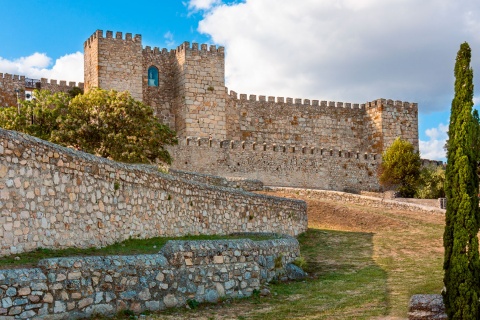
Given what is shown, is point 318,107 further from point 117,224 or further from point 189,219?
point 117,224

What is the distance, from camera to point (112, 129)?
Answer: 100ft

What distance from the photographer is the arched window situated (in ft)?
147

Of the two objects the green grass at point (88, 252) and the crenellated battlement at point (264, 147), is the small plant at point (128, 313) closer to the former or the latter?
the green grass at point (88, 252)

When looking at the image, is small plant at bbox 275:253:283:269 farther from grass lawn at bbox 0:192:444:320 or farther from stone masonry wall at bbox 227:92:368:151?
stone masonry wall at bbox 227:92:368:151

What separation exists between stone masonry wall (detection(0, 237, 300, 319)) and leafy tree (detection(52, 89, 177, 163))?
16.6 m

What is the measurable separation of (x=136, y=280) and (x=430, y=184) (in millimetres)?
32770

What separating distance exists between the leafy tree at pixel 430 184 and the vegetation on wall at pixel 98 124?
16.8 m

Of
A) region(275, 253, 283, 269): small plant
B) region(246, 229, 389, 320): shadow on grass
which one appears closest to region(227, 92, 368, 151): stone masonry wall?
region(246, 229, 389, 320): shadow on grass

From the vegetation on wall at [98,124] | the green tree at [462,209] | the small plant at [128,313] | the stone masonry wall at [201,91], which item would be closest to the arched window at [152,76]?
the stone masonry wall at [201,91]

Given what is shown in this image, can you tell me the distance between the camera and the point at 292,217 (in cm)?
2353

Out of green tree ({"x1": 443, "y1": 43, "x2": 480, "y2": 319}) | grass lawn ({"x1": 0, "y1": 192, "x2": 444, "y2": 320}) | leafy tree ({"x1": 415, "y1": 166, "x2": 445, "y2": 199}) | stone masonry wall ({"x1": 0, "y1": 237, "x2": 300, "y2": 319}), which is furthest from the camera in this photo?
leafy tree ({"x1": 415, "y1": 166, "x2": 445, "y2": 199})

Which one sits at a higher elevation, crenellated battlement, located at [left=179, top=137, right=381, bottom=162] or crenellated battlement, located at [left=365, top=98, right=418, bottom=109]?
crenellated battlement, located at [left=365, top=98, right=418, bottom=109]

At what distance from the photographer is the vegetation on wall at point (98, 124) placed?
30.0 m

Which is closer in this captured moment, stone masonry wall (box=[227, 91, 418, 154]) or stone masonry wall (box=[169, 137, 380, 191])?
stone masonry wall (box=[169, 137, 380, 191])
